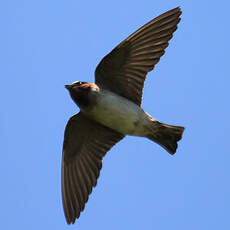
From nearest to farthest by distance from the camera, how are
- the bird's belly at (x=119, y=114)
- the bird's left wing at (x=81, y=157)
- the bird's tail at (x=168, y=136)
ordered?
the bird's belly at (x=119, y=114) < the bird's tail at (x=168, y=136) < the bird's left wing at (x=81, y=157)

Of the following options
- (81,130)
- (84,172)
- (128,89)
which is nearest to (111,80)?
(128,89)

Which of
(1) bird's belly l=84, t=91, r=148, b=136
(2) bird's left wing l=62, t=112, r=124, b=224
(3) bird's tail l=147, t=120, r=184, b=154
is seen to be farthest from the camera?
(2) bird's left wing l=62, t=112, r=124, b=224

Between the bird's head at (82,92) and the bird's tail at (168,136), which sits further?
the bird's tail at (168,136)

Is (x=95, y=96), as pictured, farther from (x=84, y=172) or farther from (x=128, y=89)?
(x=84, y=172)

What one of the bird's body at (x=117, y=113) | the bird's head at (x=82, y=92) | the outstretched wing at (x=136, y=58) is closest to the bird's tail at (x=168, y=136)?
the bird's body at (x=117, y=113)

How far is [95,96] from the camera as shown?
24.7ft

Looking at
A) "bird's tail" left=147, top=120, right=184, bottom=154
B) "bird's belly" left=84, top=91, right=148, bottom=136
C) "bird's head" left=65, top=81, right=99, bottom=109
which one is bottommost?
"bird's tail" left=147, top=120, right=184, bottom=154

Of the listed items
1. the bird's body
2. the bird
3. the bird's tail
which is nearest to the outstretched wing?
the bird

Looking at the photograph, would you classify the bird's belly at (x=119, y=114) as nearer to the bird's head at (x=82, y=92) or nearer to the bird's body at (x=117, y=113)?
the bird's body at (x=117, y=113)

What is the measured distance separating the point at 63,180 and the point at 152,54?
2107 mm

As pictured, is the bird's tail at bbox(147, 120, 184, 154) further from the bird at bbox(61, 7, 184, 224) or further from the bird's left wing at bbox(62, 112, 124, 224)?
the bird's left wing at bbox(62, 112, 124, 224)

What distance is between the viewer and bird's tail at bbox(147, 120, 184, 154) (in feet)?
25.6

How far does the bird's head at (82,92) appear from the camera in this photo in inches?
297

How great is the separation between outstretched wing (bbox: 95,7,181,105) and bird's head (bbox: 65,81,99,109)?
0.20 meters
